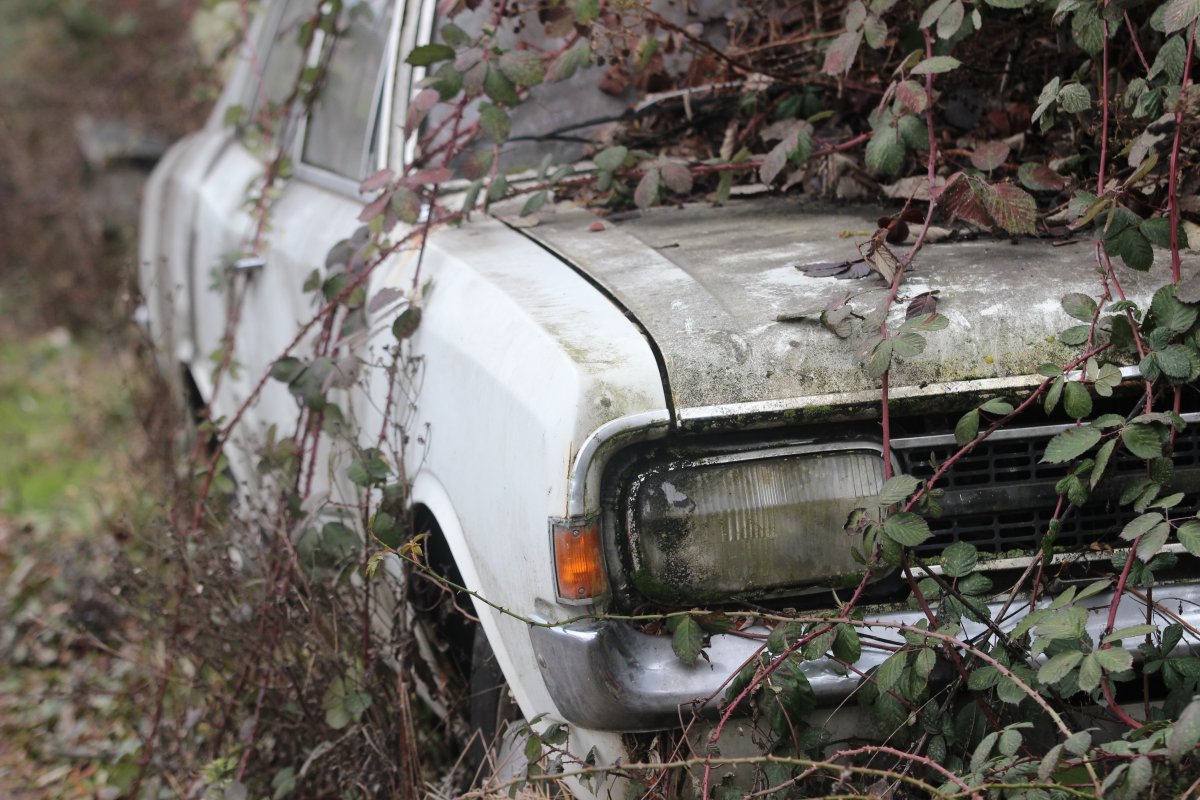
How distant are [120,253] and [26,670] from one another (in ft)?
16.1

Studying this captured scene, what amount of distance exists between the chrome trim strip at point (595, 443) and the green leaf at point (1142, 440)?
66cm

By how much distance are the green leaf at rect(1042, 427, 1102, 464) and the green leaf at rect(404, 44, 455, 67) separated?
1509 mm

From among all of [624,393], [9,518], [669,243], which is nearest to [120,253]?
[9,518]

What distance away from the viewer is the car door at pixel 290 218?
3.28m

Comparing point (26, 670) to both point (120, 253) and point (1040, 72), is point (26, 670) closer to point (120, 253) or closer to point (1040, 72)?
point (1040, 72)

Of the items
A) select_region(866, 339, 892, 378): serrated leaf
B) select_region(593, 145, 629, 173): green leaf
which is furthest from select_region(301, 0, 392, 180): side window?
select_region(866, 339, 892, 378): serrated leaf

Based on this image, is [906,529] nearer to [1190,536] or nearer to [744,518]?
[744,518]

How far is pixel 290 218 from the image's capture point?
3.60 m

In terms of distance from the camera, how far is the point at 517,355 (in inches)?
83.0

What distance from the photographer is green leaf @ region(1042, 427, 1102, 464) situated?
193 cm

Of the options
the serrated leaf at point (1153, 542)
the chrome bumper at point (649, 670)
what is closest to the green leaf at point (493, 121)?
the chrome bumper at point (649, 670)

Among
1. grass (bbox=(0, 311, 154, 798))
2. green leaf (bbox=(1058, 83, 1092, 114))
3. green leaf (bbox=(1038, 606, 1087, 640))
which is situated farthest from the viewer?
grass (bbox=(0, 311, 154, 798))

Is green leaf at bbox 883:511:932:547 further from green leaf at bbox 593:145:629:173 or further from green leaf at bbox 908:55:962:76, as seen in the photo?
green leaf at bbox 593:145:629:173

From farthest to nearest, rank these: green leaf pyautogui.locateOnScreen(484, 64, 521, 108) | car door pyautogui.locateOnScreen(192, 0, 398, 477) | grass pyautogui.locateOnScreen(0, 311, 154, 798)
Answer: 1. grass pyautogui.locateOnScreen(0, 311, 154, 798)
2. car door pyautogui.locateOnScreen(192, 0, 398, 477)
3. green leaf pyautogui.locateOnScreen(484, 64, 521, 108)
